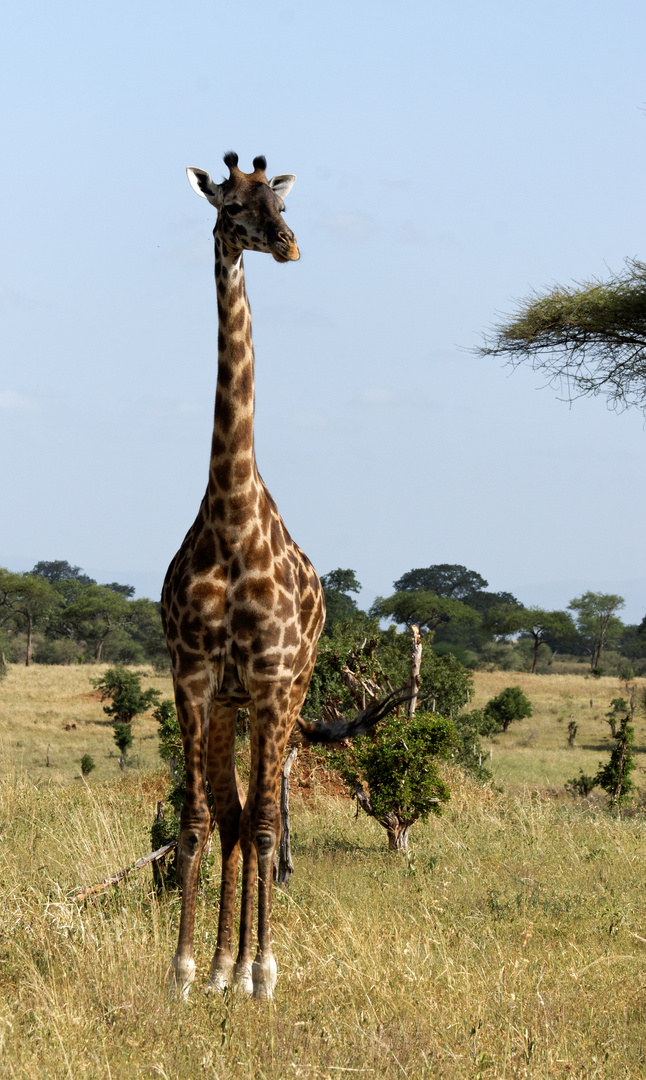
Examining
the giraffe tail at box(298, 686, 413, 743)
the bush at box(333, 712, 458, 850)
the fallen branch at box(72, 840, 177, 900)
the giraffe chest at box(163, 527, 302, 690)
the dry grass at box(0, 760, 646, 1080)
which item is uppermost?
the giraffe chest at box(163, 527, 302, 690)

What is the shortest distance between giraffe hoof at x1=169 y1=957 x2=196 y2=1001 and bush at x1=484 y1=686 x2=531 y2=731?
28.2 metres

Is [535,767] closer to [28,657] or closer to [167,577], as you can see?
[167,577]

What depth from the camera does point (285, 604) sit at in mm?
5281

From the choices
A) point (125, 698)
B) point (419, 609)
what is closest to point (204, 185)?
point (125, 698)

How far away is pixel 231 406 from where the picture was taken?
531 cm

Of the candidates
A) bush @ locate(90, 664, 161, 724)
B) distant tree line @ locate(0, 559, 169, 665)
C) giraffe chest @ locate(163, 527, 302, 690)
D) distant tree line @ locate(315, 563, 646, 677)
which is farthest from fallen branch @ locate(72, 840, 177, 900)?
distant tree line @ locate(0, 559, 169, 665)

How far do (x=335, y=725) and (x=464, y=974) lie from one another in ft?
6.18

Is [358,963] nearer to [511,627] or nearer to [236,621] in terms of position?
[236,621]

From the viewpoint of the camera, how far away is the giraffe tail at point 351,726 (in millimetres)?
6271

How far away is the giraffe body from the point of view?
5133 millimetres

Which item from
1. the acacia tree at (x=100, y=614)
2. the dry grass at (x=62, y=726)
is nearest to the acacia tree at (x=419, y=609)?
the acacia tree at (x=100, y=614)

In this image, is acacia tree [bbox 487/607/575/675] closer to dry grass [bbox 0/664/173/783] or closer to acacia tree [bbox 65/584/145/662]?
dry grass [bbox 0/664/173/783]

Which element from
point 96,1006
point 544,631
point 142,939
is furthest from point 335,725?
point 544,631

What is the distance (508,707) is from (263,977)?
28255 millimetres
